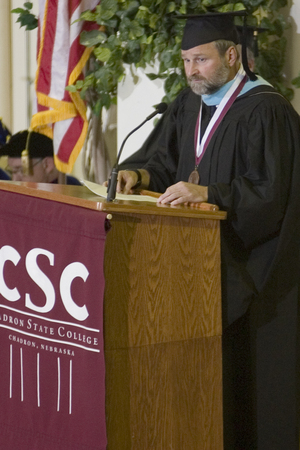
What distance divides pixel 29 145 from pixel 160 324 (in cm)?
253

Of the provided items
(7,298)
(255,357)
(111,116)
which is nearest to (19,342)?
(7,298)

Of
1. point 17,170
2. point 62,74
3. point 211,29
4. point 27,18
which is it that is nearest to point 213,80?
point 211,29

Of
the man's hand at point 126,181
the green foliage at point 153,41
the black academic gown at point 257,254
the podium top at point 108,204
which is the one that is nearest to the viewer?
the podium top at point 108,204

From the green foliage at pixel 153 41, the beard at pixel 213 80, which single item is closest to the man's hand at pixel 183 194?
the beard at pixel 213 80

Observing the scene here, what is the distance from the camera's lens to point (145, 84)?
4.29 metres

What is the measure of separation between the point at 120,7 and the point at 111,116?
915mm

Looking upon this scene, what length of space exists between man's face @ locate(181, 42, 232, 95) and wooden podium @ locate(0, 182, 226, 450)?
0.80 meters

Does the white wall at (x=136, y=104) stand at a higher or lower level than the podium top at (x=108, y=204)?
higher

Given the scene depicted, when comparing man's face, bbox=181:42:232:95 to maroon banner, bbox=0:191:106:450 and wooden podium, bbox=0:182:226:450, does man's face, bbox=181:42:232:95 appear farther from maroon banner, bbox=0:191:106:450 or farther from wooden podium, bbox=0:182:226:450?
maroon banner, bbox=0:191:106:450

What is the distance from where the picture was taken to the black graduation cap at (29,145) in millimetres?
4562

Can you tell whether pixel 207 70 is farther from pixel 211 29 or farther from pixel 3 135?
pixel 3 135

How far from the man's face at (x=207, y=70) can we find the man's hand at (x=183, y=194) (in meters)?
0.60

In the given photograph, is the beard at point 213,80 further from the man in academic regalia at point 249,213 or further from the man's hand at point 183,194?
the man's hand at point 183,194

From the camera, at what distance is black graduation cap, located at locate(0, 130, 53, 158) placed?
15.0 feet
